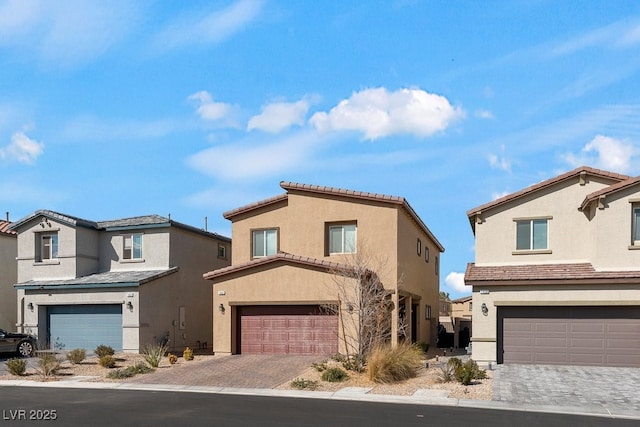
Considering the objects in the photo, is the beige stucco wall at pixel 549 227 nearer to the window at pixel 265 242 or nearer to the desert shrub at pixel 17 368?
the window at pixel 265 242

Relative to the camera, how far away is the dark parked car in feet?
92.2

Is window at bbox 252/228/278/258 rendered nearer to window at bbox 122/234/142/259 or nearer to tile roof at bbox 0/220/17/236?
window at bbox 122/234/142/259

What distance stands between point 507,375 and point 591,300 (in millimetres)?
4948

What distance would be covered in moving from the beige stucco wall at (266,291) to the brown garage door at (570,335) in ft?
23.1

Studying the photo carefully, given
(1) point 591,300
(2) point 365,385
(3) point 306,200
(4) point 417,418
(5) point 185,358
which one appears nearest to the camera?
(4) point 417,418

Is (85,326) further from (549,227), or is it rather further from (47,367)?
(549,227)

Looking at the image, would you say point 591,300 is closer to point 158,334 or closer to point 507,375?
point 507,375

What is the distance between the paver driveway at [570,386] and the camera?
52.6 feet

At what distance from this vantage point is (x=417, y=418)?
1384 cm

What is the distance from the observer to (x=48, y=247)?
1297 inches

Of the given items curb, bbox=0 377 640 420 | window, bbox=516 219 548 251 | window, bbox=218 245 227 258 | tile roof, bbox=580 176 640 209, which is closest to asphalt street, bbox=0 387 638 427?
curb, bbox=0 377 640 420

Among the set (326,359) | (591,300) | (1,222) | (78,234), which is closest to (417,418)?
(326,359)

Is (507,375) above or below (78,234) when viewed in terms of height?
below

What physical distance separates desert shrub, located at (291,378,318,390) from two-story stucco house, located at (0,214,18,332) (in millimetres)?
23132
